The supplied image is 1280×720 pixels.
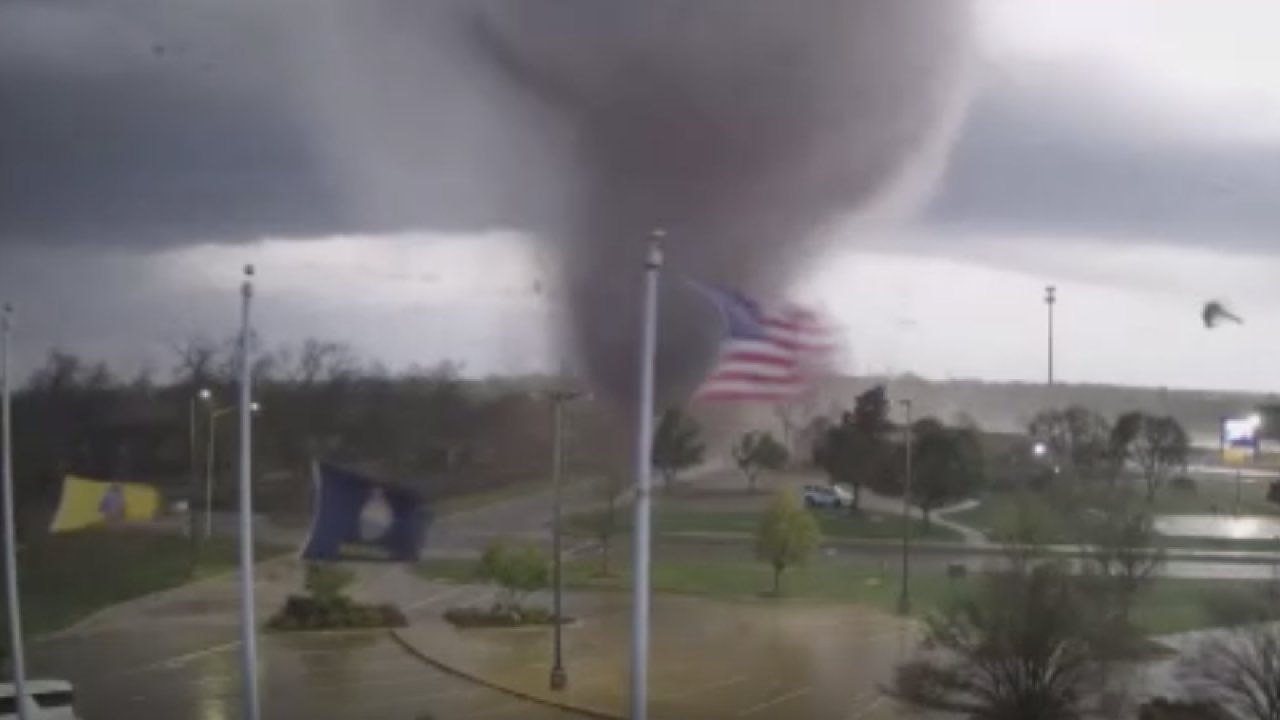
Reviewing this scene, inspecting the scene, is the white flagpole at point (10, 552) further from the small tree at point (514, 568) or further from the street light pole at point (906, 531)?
the street light pole at point (906, 531)

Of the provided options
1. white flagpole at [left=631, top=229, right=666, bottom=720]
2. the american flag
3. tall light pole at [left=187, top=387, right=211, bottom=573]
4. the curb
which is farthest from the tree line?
white flagpole at [left=631, top=229, right=666, bottom=720]

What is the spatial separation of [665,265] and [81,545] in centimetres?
375

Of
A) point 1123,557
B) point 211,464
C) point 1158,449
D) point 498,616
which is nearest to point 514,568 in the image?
point 498,616

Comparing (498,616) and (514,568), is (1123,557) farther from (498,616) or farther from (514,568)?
(498,616)

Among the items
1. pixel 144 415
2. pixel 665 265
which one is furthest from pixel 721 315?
pixel 144 415

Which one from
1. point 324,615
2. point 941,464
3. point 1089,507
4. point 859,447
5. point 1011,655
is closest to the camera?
point 1011,655

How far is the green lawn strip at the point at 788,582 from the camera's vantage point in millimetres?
6777

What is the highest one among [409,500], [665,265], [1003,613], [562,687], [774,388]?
[665,265]

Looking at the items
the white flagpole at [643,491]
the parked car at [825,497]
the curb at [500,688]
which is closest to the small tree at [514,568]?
the curb at [500,688]

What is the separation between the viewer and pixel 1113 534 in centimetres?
673

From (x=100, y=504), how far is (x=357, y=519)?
66.0 inches

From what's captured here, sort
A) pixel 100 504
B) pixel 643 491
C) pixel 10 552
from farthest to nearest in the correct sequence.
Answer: pixel 100 504 → pixel 10 552 → pixel 643 491

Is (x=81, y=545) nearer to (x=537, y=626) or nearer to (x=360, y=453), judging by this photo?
(x=360, y=453)

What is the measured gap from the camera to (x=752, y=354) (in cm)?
467
